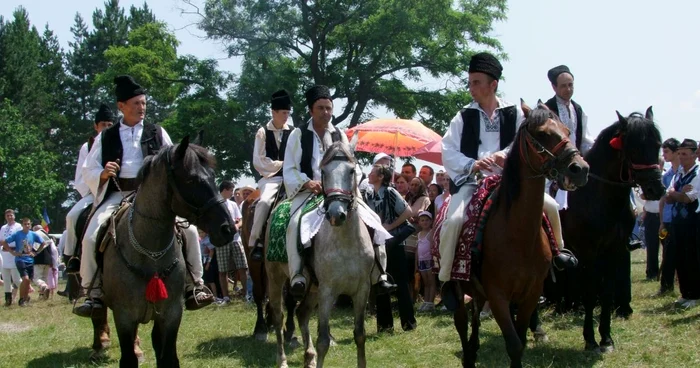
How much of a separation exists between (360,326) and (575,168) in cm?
275

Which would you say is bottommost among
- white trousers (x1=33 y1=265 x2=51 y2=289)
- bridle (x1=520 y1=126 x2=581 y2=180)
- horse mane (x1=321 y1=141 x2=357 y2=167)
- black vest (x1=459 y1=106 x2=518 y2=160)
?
white trousers (x1=33 y1=265 x2=51 y2=289)

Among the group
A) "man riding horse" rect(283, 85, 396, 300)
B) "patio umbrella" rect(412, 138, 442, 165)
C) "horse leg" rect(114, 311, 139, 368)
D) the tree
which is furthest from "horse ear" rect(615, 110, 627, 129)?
the tree

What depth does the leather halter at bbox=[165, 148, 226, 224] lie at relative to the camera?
6441 millimetres

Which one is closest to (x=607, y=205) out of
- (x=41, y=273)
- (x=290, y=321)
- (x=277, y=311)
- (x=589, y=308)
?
(x=589, y=308)

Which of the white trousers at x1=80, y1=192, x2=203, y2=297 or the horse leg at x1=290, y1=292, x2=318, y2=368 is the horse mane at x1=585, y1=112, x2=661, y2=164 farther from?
the white trousers at x1=80, y1=192, x2=203, y2=297

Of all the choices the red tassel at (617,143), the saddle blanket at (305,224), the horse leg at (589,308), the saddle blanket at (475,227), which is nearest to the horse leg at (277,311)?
the saddle blanket at (305,224)

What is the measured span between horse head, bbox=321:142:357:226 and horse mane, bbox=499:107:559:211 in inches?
58.1

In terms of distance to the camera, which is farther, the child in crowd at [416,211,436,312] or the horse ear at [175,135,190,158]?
the child in crowd at [416,211,436,312]

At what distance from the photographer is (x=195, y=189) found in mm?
6535

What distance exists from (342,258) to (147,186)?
79.9 inches

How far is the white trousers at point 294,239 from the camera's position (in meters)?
8.01

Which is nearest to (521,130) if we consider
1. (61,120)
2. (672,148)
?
(672,148)

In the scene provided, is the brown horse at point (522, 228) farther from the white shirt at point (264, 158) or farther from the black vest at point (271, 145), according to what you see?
the black vest at point (271, 145)

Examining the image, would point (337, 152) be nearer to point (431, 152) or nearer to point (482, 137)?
point (482, 137)
